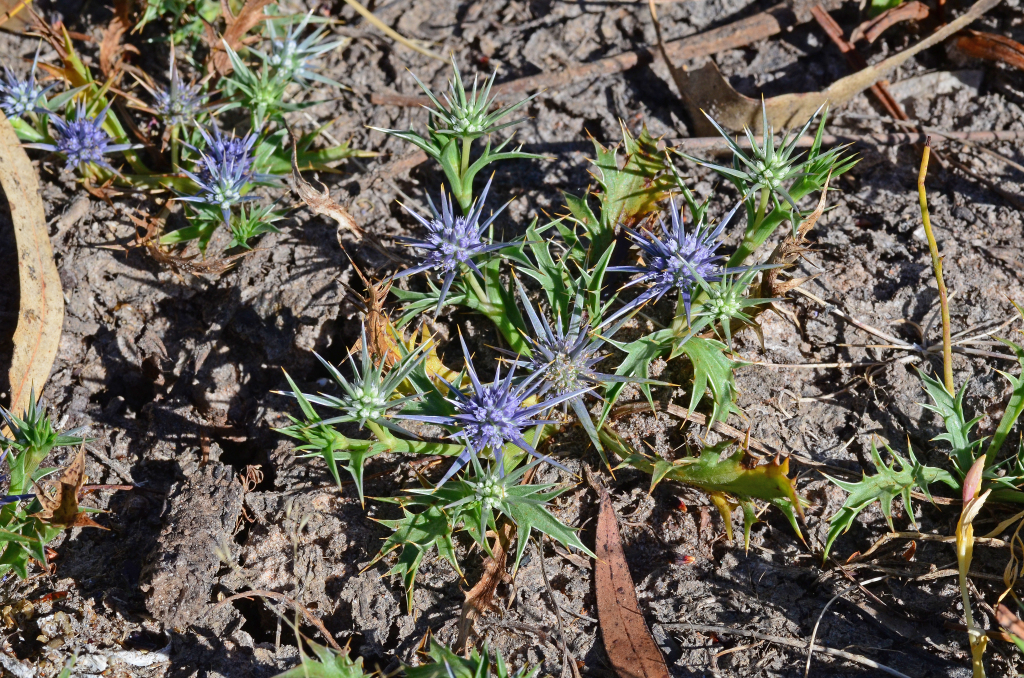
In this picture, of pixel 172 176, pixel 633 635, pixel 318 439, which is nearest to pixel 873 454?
pixel 633 635

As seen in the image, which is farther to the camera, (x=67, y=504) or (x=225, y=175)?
(x=225, y=175)

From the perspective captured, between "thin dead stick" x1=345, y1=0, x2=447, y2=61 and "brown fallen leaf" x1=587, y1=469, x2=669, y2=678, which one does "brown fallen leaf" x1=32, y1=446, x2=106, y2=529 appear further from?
"thin dead stick" x1=345, y1=0, x2=447, y2=61

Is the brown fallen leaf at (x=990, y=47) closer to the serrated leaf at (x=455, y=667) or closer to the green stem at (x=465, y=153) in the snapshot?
the green stem at (x=465, y=153)

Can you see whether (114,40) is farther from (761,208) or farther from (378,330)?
(761,208)

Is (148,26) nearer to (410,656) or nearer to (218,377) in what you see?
(218,377)

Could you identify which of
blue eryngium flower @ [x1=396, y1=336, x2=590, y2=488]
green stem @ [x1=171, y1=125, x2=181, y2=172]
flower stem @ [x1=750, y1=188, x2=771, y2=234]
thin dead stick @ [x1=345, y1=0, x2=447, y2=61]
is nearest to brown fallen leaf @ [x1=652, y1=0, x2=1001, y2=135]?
flower stem @ [x1=750, y1=188, x2=771, y2=234]

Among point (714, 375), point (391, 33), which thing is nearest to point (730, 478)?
point (714, 375)
